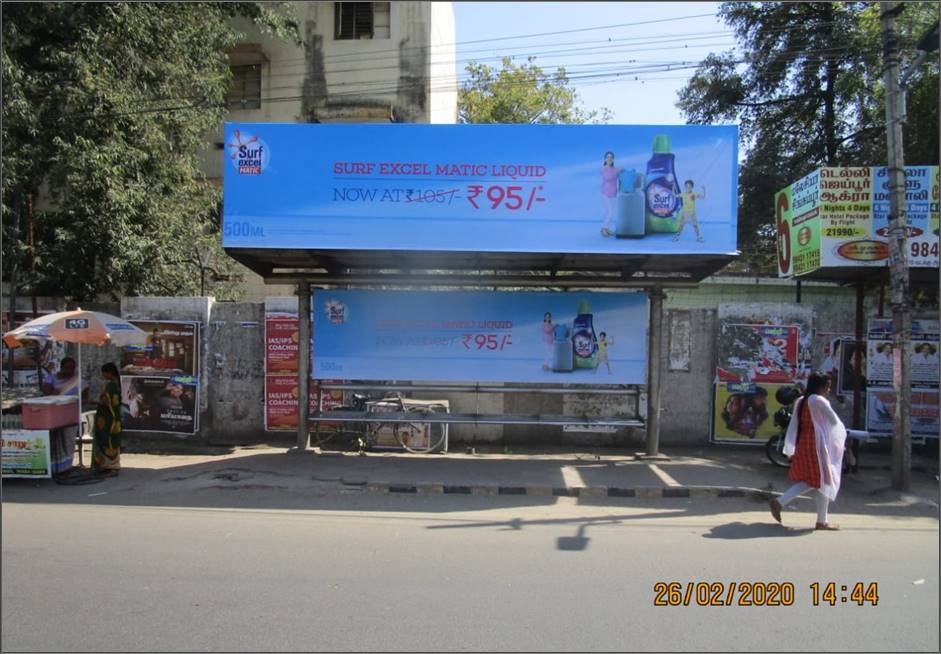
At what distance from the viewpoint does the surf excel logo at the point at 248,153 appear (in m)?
8.84

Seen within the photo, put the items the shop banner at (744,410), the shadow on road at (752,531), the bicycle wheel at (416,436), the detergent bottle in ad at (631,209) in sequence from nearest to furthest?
the shadow on road at (752,531) → the detergent bottle in ad at (631,209) → the bicycle wheel at (416,436) → the shop banner at (744,410)

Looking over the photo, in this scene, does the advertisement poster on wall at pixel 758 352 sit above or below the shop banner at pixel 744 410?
above

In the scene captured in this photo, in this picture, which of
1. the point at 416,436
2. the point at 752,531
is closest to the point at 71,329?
the point at 416,436

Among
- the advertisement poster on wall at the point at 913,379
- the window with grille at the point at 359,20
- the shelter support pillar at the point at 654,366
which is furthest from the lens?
the window with grille at the point at 359,20

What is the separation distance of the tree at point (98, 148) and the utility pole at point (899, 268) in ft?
38.8

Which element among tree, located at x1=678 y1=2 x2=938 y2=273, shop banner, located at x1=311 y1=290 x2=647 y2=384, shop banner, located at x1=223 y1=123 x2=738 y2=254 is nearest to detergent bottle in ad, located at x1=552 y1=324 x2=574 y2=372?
shop banner, located at x1=311 y1=290 x2=647 y2=384

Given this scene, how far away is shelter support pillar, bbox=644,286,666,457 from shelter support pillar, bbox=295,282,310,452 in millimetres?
5183

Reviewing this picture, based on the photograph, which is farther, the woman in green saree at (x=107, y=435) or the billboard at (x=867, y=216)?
the billboard at (x=867, y=216)

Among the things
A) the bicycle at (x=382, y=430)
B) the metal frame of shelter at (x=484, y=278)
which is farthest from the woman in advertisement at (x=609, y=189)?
the bicycle at (x=382, y=430)

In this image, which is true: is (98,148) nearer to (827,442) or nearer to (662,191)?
(662,191)

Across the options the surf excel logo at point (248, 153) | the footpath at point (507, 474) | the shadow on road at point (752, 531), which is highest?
the surf excel logo at point (248, 153)

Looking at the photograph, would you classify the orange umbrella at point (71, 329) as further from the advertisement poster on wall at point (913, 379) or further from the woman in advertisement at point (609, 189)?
the advertisement poster on wall at point (913, 379)

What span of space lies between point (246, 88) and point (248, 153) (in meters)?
14.6

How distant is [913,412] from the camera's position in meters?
10.6
